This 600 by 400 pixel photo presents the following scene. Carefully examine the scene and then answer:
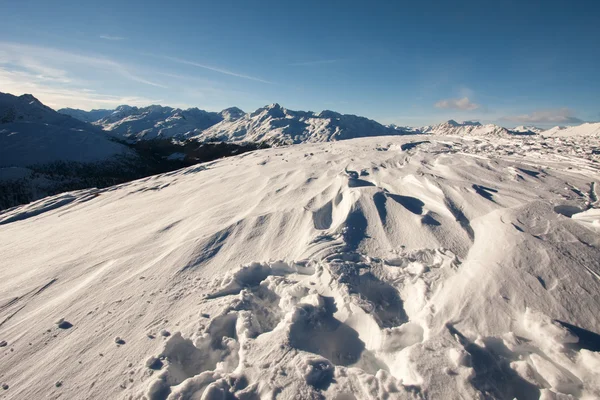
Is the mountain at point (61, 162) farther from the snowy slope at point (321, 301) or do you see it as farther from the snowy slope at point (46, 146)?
the snowy slope at point (321, 301)

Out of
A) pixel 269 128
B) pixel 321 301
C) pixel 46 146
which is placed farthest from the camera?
pixel 269 128

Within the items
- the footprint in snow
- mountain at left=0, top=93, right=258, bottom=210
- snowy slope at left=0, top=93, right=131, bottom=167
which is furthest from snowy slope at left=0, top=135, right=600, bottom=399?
snowy slope at left=0, top=93, right=131, bottom=167

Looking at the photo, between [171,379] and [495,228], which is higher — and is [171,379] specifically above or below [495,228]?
below

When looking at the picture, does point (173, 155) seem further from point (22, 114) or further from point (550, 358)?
point (550, 358)

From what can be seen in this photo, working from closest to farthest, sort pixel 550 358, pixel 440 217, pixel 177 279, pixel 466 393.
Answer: pixel 466 393, pixel 550 358, pixel 177 279, pixel 440 217

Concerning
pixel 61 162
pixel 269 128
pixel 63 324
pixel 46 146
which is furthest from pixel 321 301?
pixel 269 128

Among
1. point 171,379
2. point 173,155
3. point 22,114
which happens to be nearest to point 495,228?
point 171,379

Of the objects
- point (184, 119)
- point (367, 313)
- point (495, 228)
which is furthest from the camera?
point (184, 119)

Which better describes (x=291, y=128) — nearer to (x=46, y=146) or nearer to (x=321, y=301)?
(x=46, y=146)
